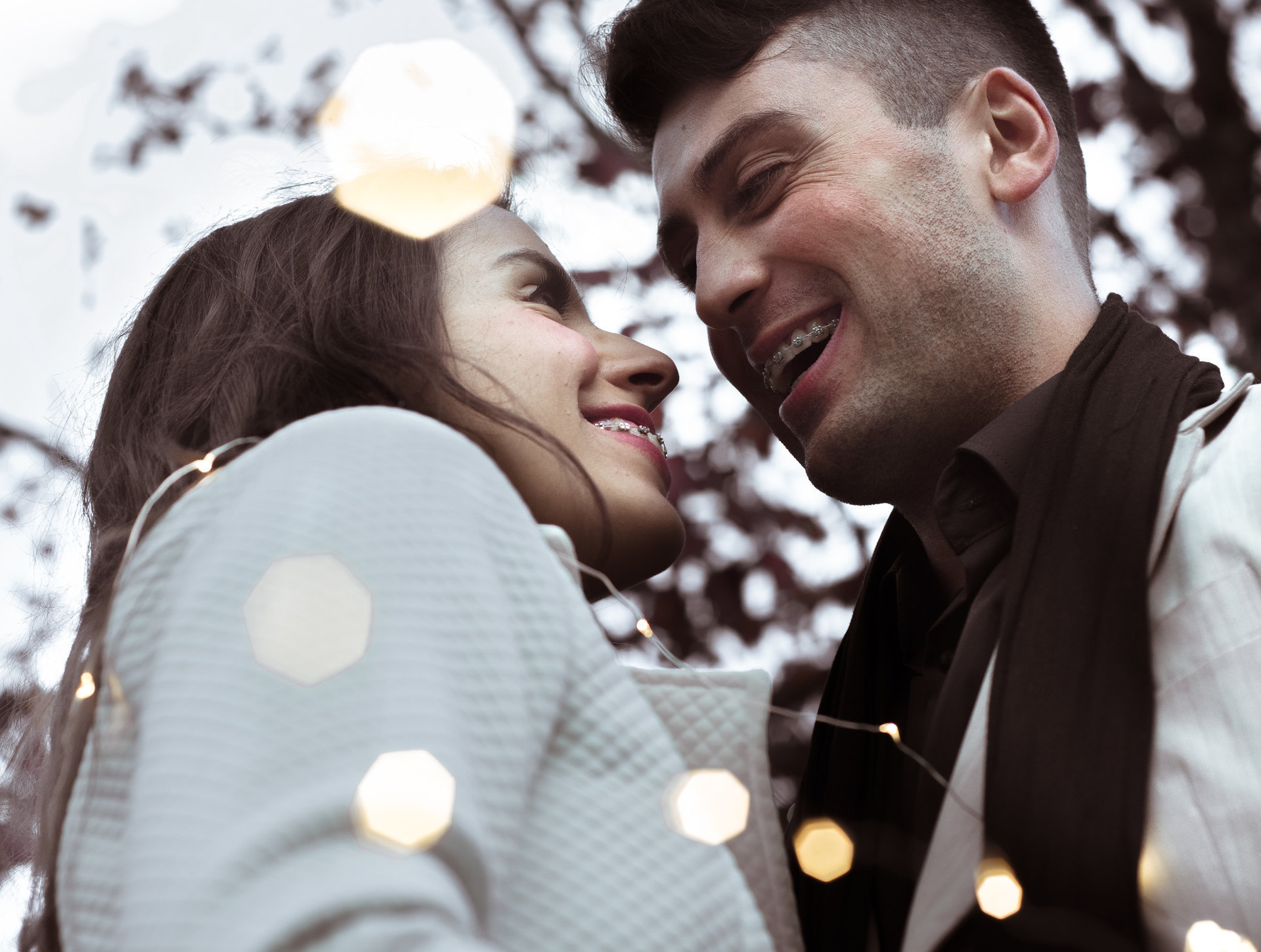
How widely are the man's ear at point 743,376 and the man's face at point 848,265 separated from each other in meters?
0.11

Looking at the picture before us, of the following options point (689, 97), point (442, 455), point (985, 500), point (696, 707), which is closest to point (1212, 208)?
point (689, 97)

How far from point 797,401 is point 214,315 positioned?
109 centimetres

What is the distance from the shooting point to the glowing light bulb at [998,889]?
3.66 feet

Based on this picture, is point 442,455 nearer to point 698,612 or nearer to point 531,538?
point 531,538

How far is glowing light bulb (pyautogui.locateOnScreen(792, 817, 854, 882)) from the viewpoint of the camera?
1.64 meters

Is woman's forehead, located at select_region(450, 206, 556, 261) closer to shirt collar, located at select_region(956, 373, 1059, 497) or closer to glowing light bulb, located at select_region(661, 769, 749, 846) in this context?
shirt collar, located at select_region(956, 373, 1059, 497)

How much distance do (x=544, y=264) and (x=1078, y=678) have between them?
41.6 inches

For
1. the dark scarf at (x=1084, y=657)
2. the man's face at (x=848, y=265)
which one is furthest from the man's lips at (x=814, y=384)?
the dark scarf at (x=1084, y=657)

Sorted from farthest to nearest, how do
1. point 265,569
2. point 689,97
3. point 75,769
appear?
point 689,97 < point 75,769 < point 265,569

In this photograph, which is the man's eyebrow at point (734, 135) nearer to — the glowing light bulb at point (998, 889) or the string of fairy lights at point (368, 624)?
the string of fairy lights at point (368, 624)

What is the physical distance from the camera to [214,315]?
1.63 m

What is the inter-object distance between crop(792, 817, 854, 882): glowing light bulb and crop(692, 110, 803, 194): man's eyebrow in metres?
1.30

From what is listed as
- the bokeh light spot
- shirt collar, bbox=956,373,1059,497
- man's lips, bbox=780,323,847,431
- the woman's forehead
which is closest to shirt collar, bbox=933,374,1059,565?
shirt collar, bbox=956,373,1059,497

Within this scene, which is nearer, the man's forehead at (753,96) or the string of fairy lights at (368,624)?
the string of fairy lights at (368,624)
